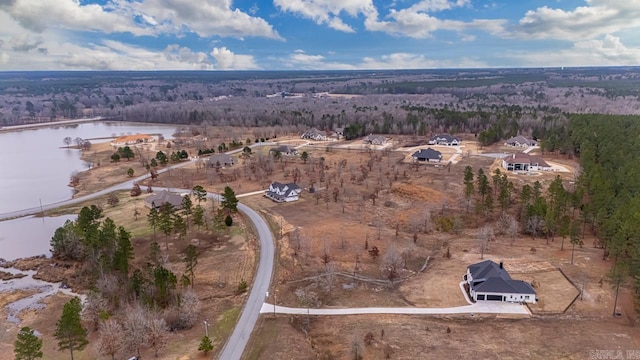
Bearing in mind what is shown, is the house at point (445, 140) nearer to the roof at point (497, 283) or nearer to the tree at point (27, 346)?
the roof at point (497, 283)

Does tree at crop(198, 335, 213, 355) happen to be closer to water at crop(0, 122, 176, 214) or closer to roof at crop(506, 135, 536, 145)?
water at crop(0, 122, 176, 214)

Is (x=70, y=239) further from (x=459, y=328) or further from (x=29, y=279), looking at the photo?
(x=459, y=328)

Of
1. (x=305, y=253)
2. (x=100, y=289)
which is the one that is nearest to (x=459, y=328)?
(x=305, y=253)

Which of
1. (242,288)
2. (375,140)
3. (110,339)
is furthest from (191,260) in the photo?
(375,140)

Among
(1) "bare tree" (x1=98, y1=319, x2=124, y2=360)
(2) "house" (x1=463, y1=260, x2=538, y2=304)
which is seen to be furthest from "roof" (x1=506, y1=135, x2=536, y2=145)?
(1) "bare tree" (x1=98, y1=319, x2=124, y2=360)

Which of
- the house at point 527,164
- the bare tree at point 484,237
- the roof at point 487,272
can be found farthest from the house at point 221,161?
the roof at point 487,272

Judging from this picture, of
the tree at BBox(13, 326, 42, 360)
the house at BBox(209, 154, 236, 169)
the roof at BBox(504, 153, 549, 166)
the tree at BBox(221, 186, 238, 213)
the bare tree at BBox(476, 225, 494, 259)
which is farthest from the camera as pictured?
the house at BBox(209, 154, 236, 169)

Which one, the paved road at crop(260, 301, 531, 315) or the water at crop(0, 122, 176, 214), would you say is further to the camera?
the water at crop(0, 122, 176, 214)

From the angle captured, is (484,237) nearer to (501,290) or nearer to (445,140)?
(501,290)
